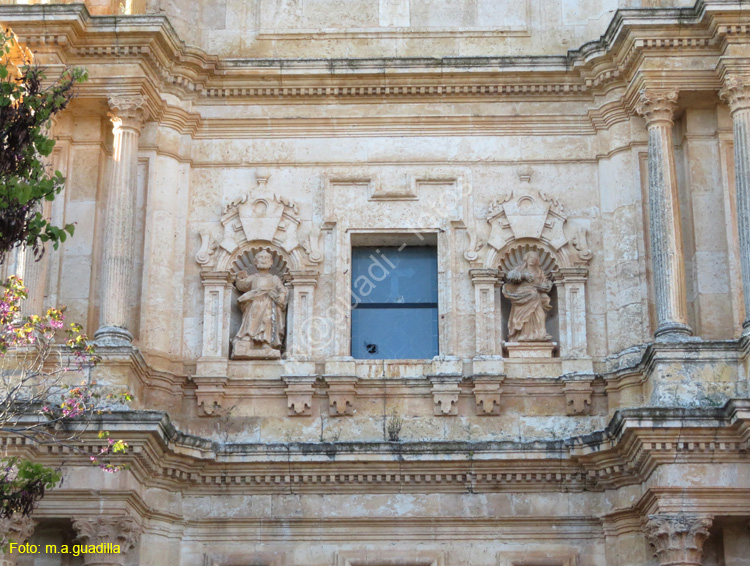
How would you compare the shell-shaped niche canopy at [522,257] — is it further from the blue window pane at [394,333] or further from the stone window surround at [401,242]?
the blue window pane at [394,333]

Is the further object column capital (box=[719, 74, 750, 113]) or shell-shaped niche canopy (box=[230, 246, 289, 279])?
shell-shaped niche canopy (box=[230, 246, 289, 279])

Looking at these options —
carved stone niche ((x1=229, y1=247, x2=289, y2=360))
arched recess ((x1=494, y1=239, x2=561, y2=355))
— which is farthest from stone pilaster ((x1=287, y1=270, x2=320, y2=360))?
arched recess ((x1=494, y1=239, x2=561, y2=355))

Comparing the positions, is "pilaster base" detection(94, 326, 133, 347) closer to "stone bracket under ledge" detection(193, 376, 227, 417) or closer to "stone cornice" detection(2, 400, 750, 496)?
"stone bracket under ledge" detection(193, 376, 227, 417)

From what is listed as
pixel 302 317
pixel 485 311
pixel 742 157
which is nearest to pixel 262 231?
pixel 302 317

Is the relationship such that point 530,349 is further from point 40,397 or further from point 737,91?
point 40,397

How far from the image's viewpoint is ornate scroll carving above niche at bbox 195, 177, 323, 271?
58.7 ft

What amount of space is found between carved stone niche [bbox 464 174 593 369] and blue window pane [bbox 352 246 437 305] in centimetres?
66

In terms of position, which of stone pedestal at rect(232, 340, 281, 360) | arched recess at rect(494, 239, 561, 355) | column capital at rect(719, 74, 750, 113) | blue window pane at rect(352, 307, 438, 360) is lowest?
stone pedestal at rect(232, 340, 281, 360)

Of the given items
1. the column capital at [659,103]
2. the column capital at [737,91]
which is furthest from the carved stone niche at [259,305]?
the column capital at [737,91]

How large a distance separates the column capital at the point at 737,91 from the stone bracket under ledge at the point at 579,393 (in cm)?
323

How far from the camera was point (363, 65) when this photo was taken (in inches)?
723

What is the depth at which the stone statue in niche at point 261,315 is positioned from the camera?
17531 millimetres

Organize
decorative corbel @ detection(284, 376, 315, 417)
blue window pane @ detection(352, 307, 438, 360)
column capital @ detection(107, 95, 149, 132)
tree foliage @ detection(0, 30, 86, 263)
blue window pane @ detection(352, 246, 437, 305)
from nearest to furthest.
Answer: tree foliage @ detection(0, 30, 86, 263), decorative corbel @ detection(284, 376, 315, 417), column capital @ detection(107, 95, 149, 132), blue window pane @ detection(352, 307, 438, 360), blue window pane @ detection(352, 246, 437, 305)

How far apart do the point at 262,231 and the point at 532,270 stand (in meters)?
3.00
